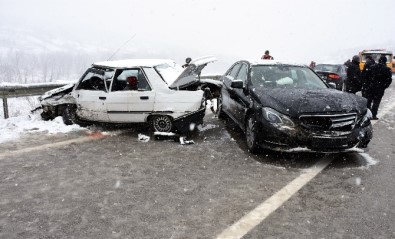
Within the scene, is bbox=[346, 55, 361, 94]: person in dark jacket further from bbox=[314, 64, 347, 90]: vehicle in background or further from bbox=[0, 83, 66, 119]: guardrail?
bbox=[0, 83, 66, 119]: guardrail

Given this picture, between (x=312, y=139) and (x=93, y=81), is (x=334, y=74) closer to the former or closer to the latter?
(x=312, y=139)

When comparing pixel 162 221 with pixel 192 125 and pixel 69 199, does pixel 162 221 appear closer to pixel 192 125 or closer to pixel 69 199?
pixel 69 199

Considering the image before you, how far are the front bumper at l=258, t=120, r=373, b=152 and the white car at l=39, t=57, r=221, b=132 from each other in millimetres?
1893

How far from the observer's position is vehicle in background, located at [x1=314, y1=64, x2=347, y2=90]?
45.7 feet

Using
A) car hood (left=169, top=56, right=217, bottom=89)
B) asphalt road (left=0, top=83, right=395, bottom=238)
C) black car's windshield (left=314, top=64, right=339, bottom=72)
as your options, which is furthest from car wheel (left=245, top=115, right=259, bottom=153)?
black car's windshield (left=314, top=64, right=339, bottom=72)

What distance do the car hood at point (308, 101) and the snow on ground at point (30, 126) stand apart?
436cm

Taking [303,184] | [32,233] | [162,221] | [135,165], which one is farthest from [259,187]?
[32,233]

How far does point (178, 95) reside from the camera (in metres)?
6.59

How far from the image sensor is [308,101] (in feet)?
17.2

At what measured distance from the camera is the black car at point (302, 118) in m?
4.98

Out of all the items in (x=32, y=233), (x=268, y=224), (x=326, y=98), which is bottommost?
(x=32, y=233)

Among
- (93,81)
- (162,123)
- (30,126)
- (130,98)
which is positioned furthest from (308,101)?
(30,126)

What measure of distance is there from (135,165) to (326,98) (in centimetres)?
320

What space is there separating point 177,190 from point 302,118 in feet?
7.15
